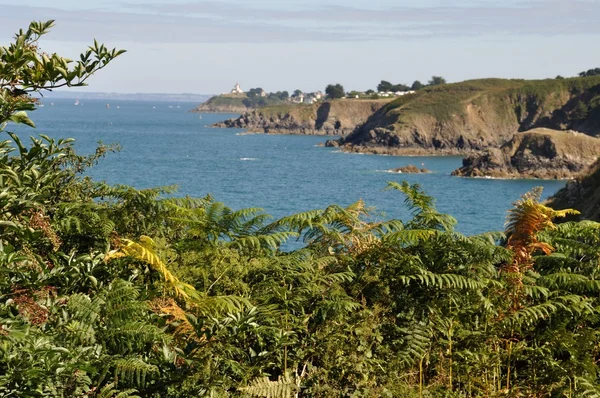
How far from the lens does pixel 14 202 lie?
386 cm

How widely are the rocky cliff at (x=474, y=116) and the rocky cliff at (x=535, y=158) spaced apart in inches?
1071

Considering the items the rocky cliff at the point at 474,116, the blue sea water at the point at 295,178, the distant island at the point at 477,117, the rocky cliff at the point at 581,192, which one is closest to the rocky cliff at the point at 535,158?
the distant island at the point at 477,117

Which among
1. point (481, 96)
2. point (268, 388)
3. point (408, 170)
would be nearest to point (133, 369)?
point (268, 388)

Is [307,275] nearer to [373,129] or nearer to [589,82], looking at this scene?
[373,129]

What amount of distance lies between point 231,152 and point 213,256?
12217 centimetres

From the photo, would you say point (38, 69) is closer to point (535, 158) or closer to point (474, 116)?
point (535, 158)

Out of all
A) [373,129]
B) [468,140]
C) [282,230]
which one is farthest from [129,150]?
[282,230]

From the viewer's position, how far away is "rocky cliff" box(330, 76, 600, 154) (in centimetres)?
14150

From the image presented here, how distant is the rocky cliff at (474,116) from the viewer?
142 metres

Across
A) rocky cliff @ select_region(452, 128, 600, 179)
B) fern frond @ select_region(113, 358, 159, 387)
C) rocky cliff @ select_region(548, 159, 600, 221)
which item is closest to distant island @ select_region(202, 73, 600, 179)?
rocky cliff @ select_region(452, 128, 600, 179)

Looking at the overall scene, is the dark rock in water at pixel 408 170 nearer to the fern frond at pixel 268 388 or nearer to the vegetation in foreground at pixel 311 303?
the vegetation in foreground at pixel 311 303

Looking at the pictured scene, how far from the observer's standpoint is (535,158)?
101 m

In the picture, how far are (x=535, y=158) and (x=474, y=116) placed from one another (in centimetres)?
6008

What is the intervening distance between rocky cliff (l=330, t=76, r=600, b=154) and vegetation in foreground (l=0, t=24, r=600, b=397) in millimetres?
128625
